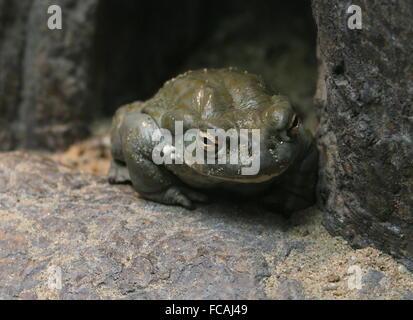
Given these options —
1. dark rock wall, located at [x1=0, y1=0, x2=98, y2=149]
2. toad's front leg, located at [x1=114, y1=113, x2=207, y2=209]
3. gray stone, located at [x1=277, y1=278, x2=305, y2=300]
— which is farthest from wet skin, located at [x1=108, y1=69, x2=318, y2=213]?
dark rock wall, located at [x1=0, y1=0, x2=98, y2=149]

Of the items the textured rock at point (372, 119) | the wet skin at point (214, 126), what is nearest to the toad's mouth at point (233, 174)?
the wet skin at point (214, 126)

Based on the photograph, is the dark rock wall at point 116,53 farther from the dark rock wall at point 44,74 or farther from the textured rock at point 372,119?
the textured rock at point 372,119

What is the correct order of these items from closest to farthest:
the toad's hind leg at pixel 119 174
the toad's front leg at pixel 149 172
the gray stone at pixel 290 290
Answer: the gray stone at pixel 290 290 < the toad's front leg at pixel 149 172 < the toad's hind leg at pixel 119 174

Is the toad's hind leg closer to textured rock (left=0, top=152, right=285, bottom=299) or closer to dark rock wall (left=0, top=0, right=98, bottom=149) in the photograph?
textured rock (left=0, top=152, right=285, bottom=299)

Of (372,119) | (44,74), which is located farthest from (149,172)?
(44,74)

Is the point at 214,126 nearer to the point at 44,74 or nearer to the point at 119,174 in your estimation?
the point at 119,174
